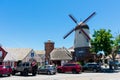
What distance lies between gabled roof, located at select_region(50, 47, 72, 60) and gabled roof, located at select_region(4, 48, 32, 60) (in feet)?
25.9

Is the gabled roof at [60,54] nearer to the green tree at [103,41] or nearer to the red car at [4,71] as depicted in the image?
the green tree at [103,41]

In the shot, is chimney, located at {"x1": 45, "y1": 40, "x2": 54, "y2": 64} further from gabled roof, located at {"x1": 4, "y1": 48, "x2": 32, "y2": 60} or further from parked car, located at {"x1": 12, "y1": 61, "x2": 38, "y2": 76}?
parked car, located at {"x1": 12, "y1": 61, "x2": 38, "y2": 76}

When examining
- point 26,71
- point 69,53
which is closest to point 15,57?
point 69,53

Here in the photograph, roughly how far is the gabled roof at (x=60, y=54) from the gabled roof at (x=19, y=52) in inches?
311

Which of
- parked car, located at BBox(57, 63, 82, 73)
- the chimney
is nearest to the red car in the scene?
parked car, located at BBox(57, 63, 82, 73)

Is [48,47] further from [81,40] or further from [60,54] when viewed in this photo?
[81,40]

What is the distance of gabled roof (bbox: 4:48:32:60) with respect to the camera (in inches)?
2938

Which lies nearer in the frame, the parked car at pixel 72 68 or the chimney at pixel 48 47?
the parked car at pixel 72 68

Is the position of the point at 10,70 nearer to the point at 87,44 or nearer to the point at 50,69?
the point at 50,69

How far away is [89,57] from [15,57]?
19524 mm

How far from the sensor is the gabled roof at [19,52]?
74.6m

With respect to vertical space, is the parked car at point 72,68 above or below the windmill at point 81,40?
below

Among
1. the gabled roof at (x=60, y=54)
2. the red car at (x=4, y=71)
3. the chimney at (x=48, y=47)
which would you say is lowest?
the red car at (x=4, y=71)

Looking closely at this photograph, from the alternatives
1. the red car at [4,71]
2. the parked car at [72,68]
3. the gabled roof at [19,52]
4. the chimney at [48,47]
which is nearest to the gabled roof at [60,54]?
the chimney at [48,47]
